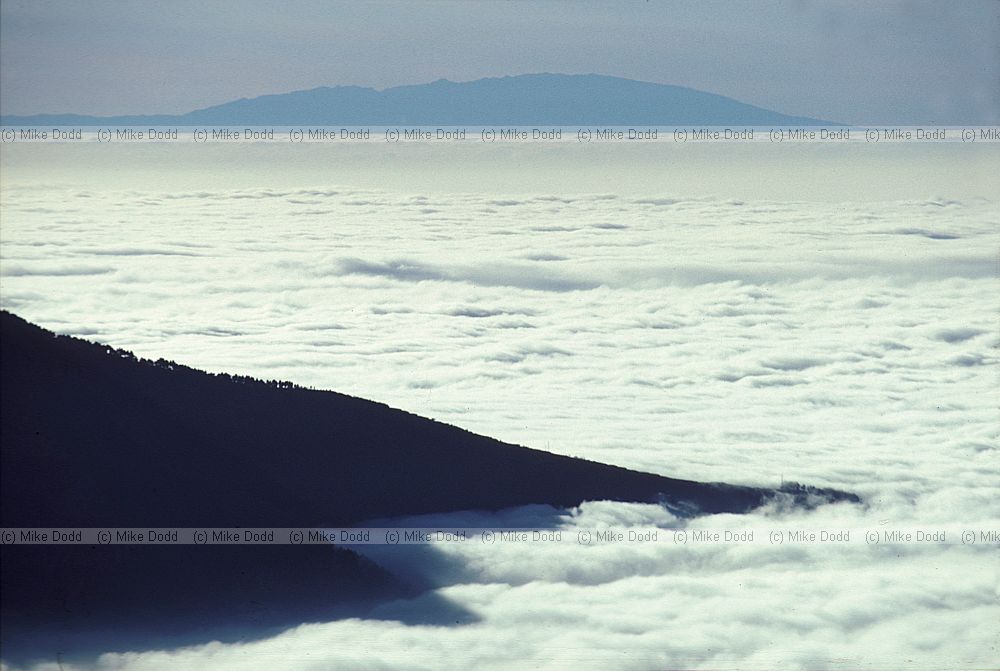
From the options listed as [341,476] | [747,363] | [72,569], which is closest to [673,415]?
[747,363]

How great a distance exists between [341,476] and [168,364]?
3687 millimetres

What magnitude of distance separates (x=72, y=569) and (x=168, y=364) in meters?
4.90

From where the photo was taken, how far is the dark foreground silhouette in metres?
12.8

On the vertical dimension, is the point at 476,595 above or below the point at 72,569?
below

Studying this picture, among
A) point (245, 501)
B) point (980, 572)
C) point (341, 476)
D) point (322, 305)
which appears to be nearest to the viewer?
point (245, 501)

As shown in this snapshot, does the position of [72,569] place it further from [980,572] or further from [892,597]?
[980,572]

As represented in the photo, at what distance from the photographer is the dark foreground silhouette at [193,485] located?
41.9 ft

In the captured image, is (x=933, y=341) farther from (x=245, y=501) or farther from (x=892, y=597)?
(x=245, y=501)

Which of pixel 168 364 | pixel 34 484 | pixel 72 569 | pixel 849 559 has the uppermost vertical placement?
pixel 168 364

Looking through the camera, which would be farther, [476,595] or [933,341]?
[933,341]

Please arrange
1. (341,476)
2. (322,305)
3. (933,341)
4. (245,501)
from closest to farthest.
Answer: (245,501), (341,476), (322,305), (933,341)

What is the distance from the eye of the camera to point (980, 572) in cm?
1819

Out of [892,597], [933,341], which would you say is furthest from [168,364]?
[933,341]

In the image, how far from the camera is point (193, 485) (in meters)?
14.6
